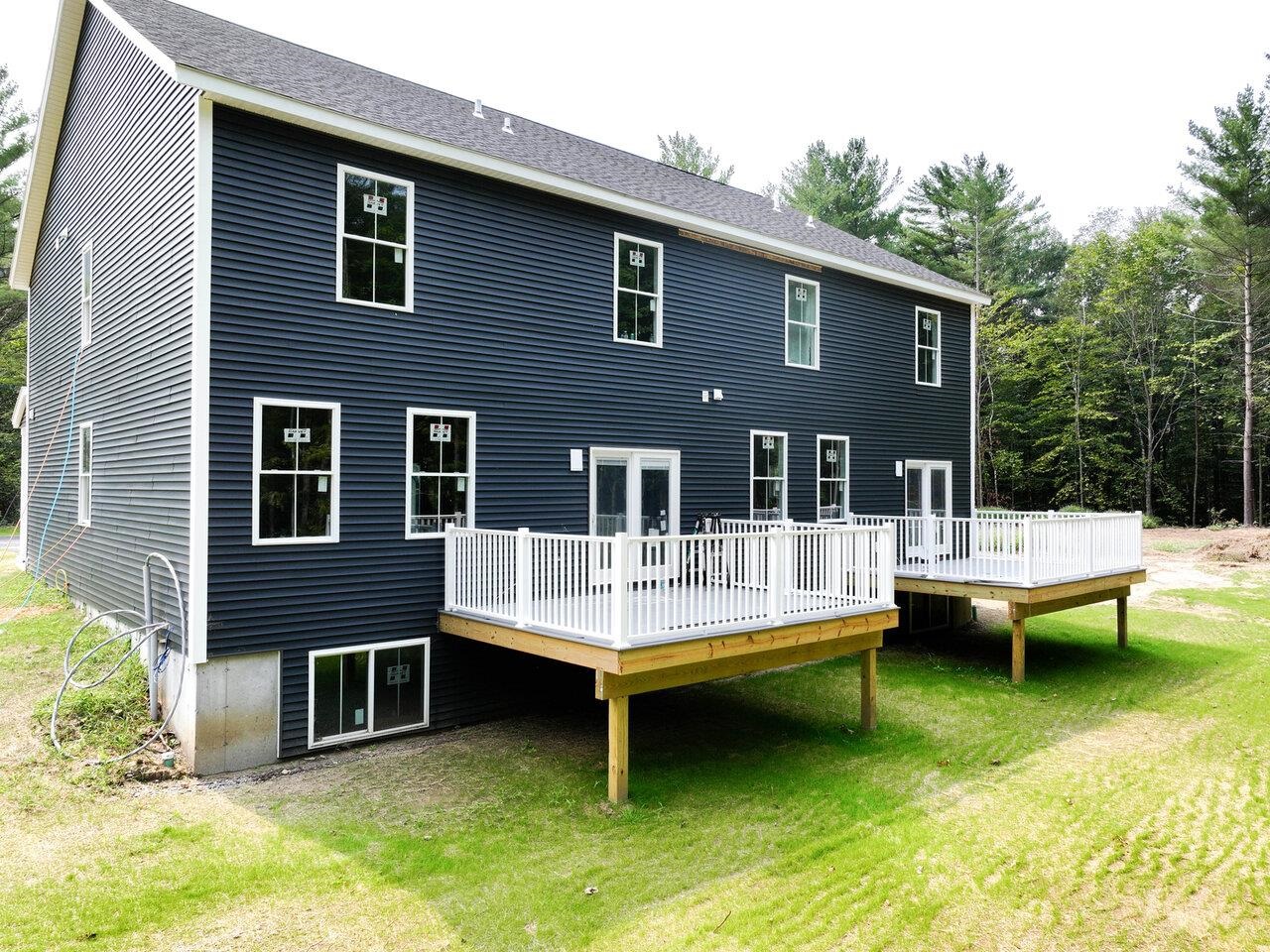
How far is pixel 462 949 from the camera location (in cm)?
452

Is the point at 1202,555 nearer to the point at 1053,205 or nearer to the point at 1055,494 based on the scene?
the point at 1055,494

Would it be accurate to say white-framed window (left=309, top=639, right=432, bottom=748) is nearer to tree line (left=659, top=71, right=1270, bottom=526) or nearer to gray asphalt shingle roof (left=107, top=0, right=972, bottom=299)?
gray asphalt shingle roof (left=107, top=0, right=972, bottom=299)

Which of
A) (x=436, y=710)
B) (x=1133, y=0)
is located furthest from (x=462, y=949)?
(x=1133, y=0)

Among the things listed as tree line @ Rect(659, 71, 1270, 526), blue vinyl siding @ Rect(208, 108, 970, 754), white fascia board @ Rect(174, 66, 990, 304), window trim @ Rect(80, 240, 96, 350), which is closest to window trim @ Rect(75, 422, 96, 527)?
window trim @ Rect(80, 240, 96, 350)

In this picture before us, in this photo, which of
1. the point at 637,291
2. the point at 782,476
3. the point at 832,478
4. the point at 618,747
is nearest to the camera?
the point at 618,747

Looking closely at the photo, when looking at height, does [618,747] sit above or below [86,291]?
below

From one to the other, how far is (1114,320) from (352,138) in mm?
34795

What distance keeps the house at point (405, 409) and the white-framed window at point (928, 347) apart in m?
3.33

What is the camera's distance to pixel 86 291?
1107cm

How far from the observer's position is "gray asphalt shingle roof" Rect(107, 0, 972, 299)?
812cm

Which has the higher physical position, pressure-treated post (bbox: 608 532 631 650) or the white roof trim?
the white roof trim

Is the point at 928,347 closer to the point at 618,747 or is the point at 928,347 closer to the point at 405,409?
the point at 405,409

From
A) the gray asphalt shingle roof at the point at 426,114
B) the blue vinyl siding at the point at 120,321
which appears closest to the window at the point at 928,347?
the gray asphalt shingle roof at the point at 426,114

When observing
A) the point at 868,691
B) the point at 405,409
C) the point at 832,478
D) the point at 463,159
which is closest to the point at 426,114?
the point at 463,159
